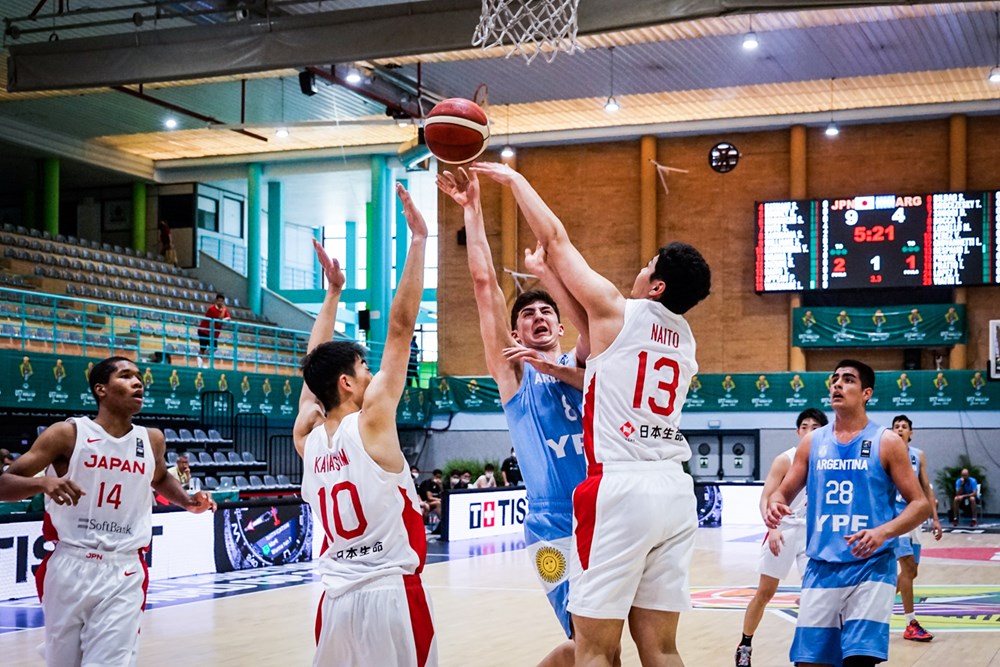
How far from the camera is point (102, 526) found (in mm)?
5090

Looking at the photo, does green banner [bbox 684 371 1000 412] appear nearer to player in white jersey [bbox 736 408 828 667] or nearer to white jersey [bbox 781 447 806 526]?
white jersey [bbox 781 447 806 526]

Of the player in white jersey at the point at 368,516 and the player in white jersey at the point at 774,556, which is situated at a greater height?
the player in white jersey at the point at 368,516

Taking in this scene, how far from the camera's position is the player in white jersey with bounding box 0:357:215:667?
191 inches

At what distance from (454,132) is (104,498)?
7.16ft

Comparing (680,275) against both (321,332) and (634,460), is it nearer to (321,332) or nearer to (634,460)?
(634,460)

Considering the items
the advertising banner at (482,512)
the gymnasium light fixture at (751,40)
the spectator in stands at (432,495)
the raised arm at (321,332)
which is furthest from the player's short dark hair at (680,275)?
the spectator in stands at (432,495)

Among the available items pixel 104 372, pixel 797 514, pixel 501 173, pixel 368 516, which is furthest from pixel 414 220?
pixel 797 514

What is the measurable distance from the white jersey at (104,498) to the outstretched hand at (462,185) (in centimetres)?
170

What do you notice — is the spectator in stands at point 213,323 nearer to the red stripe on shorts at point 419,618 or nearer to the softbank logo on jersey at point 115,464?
the softbank logo on jersey at point 115,464

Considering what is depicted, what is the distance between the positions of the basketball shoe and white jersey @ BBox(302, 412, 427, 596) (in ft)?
19.7

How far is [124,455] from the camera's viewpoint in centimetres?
524

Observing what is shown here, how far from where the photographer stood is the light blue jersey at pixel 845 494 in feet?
17.8

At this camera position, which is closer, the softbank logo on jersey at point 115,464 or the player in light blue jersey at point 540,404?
the player in light blue jersey at point 540,404

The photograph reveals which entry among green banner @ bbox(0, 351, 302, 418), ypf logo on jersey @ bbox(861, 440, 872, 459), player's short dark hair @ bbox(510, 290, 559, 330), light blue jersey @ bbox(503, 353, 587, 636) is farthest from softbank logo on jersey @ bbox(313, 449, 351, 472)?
green banner @ bbox(0, 351, 302, 418)
